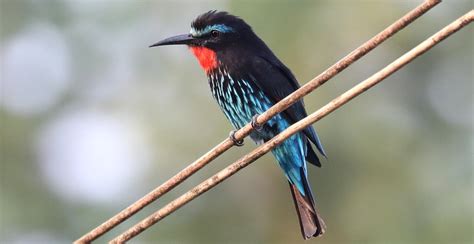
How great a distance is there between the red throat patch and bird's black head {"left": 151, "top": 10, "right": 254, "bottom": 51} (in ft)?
0.08

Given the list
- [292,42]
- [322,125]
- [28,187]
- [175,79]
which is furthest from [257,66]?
[28,187]

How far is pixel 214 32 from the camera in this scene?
15.3 ft

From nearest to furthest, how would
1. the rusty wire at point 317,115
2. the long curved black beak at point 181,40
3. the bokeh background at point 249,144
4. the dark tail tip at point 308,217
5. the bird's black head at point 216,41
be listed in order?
the rusty wire at point 317,115
the dark tail tip at point 308,217
the long curved black beak at point 181,40
the bird's black head at point 216,41
the bokeh background at point 249,144

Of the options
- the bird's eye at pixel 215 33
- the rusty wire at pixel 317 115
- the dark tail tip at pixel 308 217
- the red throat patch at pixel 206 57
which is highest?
the bird's eye at pixel 215 33

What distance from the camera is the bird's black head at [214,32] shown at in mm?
4594

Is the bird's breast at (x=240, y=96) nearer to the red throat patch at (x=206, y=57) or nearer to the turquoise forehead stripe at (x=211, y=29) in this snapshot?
the red throat patch at (x=206, y=57)

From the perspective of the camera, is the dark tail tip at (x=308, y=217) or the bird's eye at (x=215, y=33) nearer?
the dark tail tip at (x=308, y=217)

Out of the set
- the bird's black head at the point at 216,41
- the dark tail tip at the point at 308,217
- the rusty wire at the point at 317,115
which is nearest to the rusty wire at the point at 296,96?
the rusty wire at the point at 317,115

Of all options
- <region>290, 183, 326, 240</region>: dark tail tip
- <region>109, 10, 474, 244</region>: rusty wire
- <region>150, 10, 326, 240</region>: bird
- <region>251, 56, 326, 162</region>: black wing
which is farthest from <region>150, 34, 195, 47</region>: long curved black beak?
<region>109, 10, 474, 244</region>: rusty wire

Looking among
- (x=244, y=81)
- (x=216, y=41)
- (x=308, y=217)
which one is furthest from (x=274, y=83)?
(x=308, y=217)

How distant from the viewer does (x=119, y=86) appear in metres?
12.3

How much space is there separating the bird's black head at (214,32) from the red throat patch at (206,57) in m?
0.02

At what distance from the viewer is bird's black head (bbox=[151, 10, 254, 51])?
15.1 ft

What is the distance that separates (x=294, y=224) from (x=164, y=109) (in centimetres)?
234
